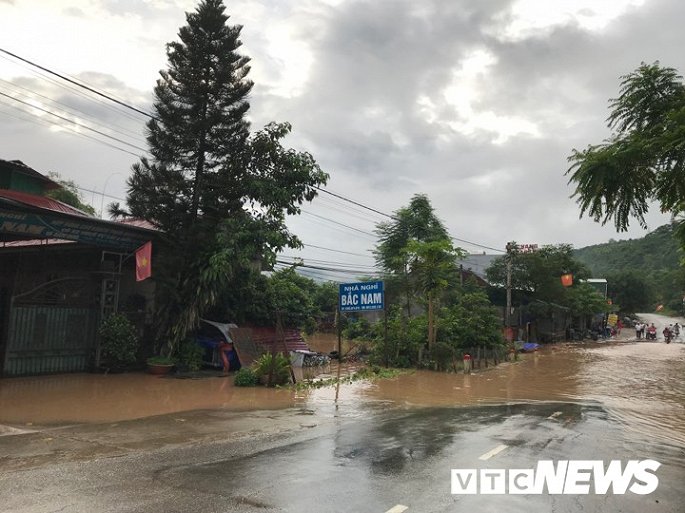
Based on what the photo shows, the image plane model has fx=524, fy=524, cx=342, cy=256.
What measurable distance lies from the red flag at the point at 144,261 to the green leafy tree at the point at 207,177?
0.94 metres

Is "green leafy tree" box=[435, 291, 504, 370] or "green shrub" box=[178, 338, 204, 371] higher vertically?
"green leafy tree" box=[435, 291, 504, 370]

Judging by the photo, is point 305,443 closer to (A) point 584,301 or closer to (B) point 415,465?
(B) point 415,465

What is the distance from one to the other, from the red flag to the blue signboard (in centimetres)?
585

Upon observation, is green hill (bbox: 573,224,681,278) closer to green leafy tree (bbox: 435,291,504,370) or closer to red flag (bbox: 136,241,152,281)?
green leafy tree (bbox: 435,291,504,370)

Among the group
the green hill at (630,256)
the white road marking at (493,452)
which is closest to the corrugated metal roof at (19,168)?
the white road marking at (493,452)

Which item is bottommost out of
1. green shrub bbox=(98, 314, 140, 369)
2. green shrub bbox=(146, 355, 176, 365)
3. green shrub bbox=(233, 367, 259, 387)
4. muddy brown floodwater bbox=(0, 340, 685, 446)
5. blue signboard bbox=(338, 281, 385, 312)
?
muddy brown floodwater bbox=(0, 340, 685, 446)

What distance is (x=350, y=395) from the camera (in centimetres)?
1413

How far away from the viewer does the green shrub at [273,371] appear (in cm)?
1470

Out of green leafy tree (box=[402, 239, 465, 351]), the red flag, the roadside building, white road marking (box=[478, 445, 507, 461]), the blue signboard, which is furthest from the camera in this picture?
green leafy tree (box=[402, 239, 465, 351])

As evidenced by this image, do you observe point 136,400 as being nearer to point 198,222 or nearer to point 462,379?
point 198,222

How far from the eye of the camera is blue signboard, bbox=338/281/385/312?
16.2 m

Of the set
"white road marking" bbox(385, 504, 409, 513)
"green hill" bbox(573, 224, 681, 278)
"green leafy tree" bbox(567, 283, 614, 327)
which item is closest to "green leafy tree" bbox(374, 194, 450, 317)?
"green leafy tree" bbox(567, 283, 614, 327)

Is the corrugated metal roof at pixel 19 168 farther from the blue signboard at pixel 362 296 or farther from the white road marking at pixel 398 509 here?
the white road marking at pixel 398 509

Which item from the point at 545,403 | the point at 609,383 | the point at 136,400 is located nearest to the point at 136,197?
the point at 136,400
